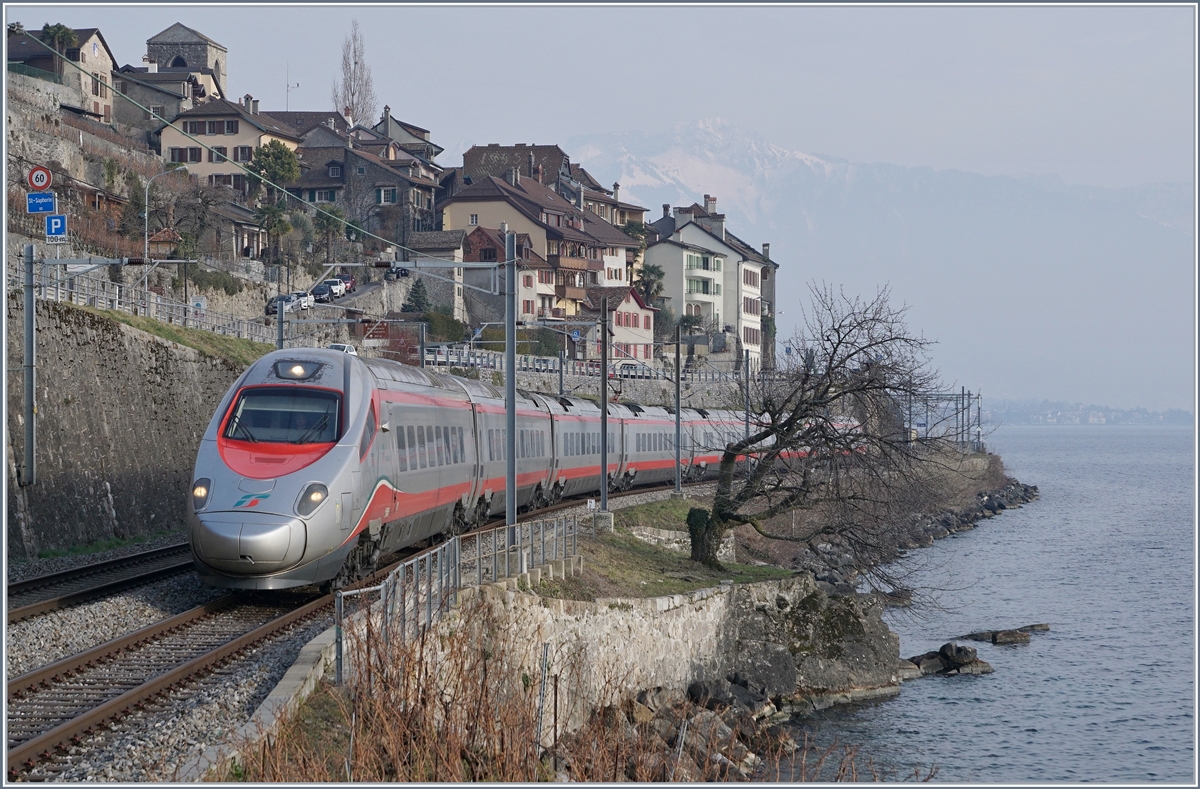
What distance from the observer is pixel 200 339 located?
40.2 metres

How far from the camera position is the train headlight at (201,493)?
1658 centimetres

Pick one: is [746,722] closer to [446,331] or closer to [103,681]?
[103,681]

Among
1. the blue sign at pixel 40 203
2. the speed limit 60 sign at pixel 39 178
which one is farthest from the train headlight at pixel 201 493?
the speed limit 60 sign at pixel 39 178

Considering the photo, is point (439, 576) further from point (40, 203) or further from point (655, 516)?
point (655, 516)

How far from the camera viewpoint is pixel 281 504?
16516mm

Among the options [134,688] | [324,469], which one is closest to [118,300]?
[324,469]

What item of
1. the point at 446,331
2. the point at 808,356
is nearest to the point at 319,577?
the point at 808,356

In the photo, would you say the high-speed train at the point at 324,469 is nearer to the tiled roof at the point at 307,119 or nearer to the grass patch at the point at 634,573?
the grass patch at the point at 634,573

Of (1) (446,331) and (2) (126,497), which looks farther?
(1) (446,331)

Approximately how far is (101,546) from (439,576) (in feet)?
44.2

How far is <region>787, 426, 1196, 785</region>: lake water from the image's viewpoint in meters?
25.5

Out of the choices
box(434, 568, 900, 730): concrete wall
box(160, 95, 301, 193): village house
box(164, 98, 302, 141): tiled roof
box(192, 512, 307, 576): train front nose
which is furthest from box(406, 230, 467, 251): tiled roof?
box(192, 512, 307, 576): train front nose

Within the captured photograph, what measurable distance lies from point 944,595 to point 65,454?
29.3 metres

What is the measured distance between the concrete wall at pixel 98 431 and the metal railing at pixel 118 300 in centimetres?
133
